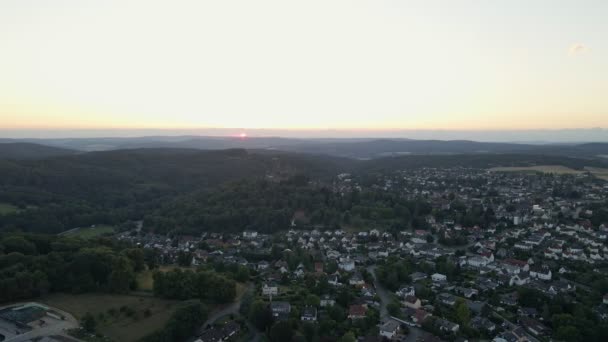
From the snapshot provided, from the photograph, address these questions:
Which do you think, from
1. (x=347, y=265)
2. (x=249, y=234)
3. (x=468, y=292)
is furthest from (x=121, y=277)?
(x=468, y=292)

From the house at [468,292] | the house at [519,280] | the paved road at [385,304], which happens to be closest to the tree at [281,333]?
the paved road at [385,304]

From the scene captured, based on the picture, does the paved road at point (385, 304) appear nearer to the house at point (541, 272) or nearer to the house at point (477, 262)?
the house at point (477, 262)

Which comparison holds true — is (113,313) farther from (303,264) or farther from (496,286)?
(496,286)

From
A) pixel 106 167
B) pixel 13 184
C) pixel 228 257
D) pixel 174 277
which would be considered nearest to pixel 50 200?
pixel 13 184

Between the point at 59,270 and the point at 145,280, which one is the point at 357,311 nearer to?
the point at 145,280

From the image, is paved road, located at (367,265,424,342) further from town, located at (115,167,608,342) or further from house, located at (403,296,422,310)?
house, located at (403,296,422,310)

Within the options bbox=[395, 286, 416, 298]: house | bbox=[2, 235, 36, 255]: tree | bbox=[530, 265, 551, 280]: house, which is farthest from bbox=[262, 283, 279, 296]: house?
bbox=[530, 265, 551, 280]: house
